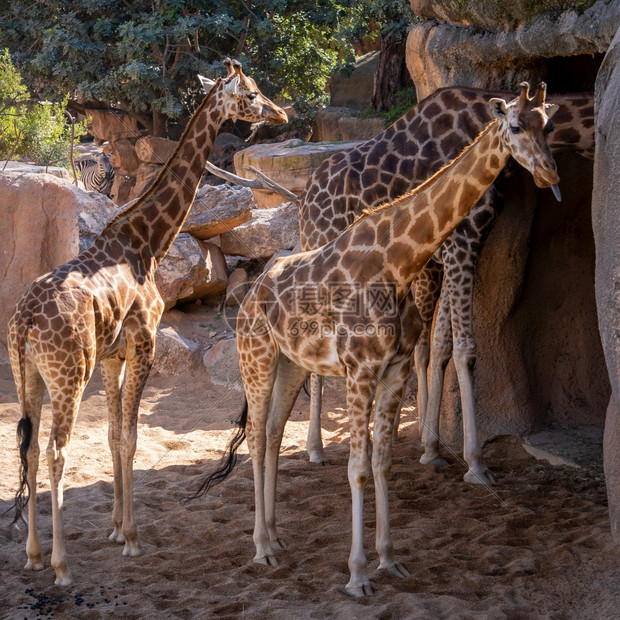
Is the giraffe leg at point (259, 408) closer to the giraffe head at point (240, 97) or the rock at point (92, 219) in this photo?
the giraffe head at point (240, 97)

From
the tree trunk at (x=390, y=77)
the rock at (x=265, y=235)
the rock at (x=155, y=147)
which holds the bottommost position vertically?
the rock at (x=265, y=235)

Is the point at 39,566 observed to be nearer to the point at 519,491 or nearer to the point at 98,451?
the point at 98,451

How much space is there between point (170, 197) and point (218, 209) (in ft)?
16.8

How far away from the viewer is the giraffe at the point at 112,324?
4938 millimetres

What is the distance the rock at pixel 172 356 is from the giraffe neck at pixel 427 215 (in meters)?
5.31

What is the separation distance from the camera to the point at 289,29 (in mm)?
18562

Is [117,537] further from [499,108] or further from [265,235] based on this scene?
[265,235]

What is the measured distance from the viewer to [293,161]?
47.3 ft

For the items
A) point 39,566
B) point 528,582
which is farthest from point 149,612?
point 528,582

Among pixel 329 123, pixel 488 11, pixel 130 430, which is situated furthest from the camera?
pixel 329 123

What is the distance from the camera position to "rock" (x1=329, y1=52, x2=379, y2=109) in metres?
19.2

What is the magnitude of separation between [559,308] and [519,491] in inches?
82.2

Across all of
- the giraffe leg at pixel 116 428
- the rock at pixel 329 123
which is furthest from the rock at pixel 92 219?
the rock at pixel 329 123

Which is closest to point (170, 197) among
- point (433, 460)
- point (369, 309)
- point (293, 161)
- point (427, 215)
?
point (369, 309)
